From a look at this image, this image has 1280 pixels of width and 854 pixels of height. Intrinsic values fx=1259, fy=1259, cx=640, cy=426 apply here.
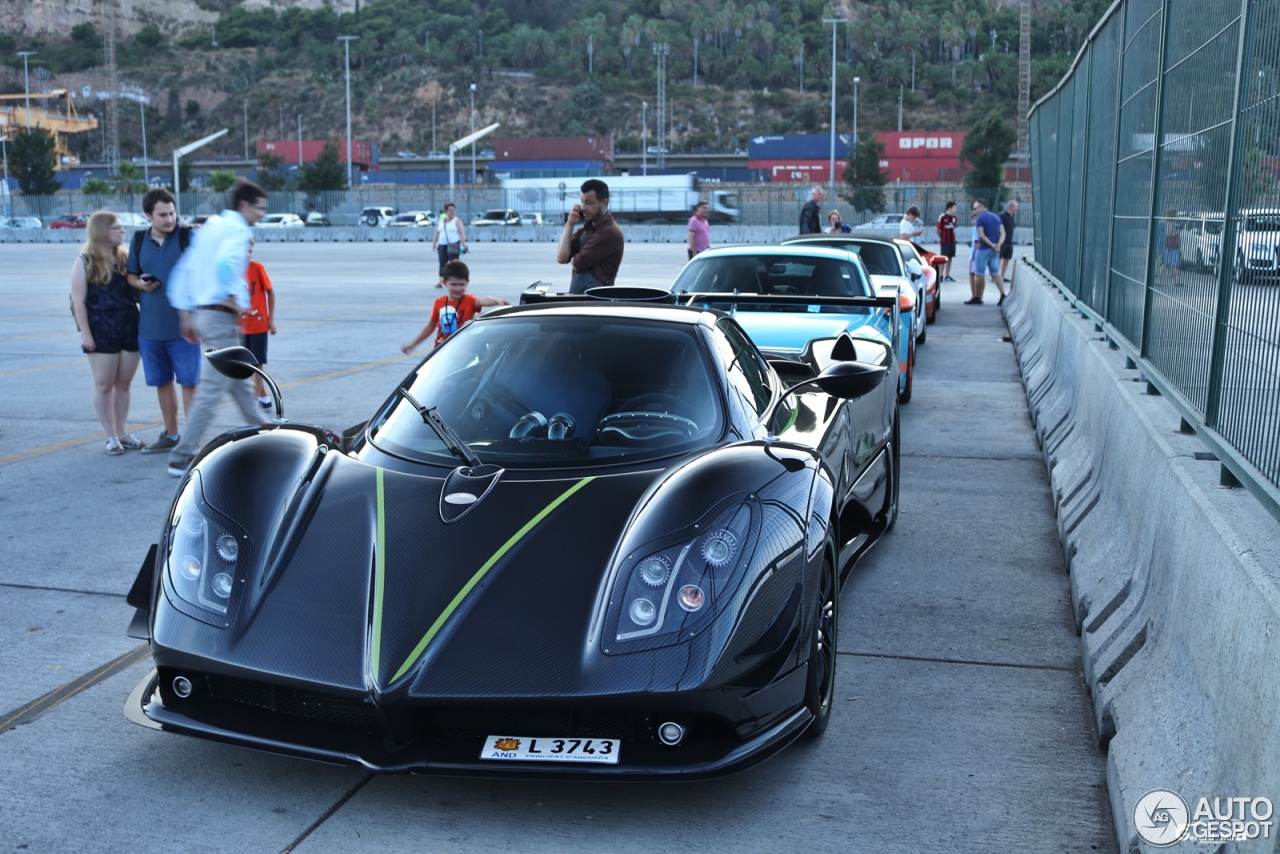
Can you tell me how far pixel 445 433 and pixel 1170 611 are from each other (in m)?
2.45

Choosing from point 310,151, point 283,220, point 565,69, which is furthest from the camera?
point 565,69

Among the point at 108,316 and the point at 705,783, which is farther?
the point at 108,316

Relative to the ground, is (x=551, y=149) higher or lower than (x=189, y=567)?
higher

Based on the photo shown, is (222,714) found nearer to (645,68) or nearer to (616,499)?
(616,499)

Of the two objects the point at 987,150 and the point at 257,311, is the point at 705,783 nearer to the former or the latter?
the point at 257,311

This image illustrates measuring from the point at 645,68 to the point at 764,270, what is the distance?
160184 millimetres

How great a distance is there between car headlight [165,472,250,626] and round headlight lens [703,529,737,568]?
1389 millimetres

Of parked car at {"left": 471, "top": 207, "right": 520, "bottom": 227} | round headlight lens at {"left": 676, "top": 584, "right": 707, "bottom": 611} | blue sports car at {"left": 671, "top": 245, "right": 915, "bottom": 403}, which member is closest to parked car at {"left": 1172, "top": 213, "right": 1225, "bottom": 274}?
round headlight lens at {"left": 676, "top": 584, "right": 707, "bottom": 611}

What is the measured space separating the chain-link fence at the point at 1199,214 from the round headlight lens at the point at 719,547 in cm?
145

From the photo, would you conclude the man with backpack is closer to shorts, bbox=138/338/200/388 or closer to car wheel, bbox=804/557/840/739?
shorts, bbox=138/338/200/388

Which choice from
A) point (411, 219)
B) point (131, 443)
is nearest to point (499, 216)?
point (411, 219)

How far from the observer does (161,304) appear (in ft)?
27.5

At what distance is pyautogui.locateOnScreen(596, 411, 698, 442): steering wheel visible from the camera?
456 cm

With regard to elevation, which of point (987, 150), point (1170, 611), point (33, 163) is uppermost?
point (987, 150)
